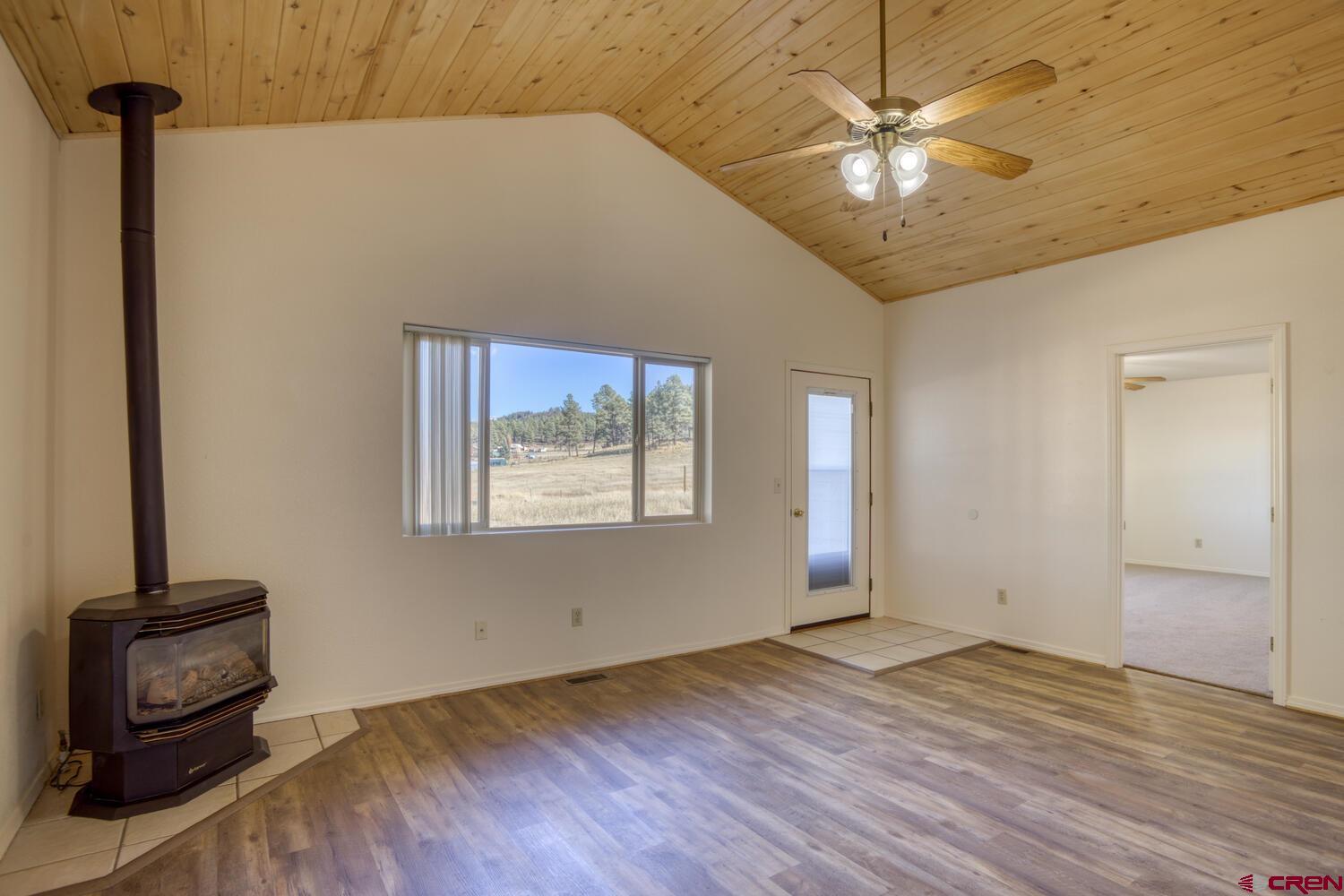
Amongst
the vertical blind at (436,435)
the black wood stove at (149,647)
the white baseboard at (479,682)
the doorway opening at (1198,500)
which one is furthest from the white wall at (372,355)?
the doorway opening at (1198,500)

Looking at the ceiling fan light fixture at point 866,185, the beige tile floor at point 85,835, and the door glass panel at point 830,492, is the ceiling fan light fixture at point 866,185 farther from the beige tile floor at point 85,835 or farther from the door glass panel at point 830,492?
the beige tile floor at point 85,835

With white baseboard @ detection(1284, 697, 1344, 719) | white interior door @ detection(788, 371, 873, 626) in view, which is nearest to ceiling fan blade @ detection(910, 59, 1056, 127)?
white interior door @ detection(788, 371, 873, 626)

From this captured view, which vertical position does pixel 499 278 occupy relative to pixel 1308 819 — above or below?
above

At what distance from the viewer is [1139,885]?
2.17 meters

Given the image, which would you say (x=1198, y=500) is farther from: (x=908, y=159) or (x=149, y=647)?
(x=149, y=647)

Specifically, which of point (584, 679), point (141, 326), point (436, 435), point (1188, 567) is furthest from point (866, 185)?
point (1188, 567)

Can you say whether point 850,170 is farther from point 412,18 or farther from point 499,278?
point 499,278

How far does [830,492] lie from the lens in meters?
5.66

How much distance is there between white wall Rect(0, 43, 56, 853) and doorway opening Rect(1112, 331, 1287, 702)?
6.13m

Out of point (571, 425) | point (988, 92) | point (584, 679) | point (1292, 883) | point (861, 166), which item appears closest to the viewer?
point (1292, 883)

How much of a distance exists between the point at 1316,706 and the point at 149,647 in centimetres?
547

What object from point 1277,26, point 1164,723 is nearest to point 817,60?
point 1277,26

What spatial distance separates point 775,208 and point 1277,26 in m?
2.81

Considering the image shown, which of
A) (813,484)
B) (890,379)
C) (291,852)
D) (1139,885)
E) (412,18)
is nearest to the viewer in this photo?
(1139,885)
